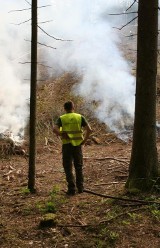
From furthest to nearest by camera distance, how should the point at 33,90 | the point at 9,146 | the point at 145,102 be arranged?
the point at 9,146 < the point at 33,90 < the point at 145,102

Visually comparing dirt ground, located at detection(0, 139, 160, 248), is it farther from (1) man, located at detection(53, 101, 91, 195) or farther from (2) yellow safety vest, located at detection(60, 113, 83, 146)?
(2) yellow safety vest, located at detection(60, 113, 83, 146)

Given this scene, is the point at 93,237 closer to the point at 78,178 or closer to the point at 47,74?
the point at 78,178

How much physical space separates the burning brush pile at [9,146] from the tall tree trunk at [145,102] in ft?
24.3

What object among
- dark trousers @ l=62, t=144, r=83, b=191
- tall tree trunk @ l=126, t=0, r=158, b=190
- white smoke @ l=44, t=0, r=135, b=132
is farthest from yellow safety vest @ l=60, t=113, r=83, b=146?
white smoke @ l=44, t=0, r=135, b=132

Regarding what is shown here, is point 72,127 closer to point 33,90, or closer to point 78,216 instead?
point 33,90

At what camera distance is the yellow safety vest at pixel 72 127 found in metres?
7.43

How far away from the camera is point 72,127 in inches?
293

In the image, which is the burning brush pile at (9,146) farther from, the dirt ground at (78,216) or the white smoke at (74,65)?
the dirt ground at (78,216)

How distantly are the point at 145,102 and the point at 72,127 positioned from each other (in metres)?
1.72

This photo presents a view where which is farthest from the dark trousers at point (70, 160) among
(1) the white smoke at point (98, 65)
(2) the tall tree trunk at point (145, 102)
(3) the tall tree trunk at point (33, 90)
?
(1) the white smoke at point (98, 65)

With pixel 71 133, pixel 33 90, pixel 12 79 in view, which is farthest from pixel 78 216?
pixel 12 79

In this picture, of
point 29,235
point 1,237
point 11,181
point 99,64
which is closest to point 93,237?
point 29,235

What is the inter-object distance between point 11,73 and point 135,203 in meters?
16.3

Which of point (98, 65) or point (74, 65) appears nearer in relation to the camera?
point (98, 65)
